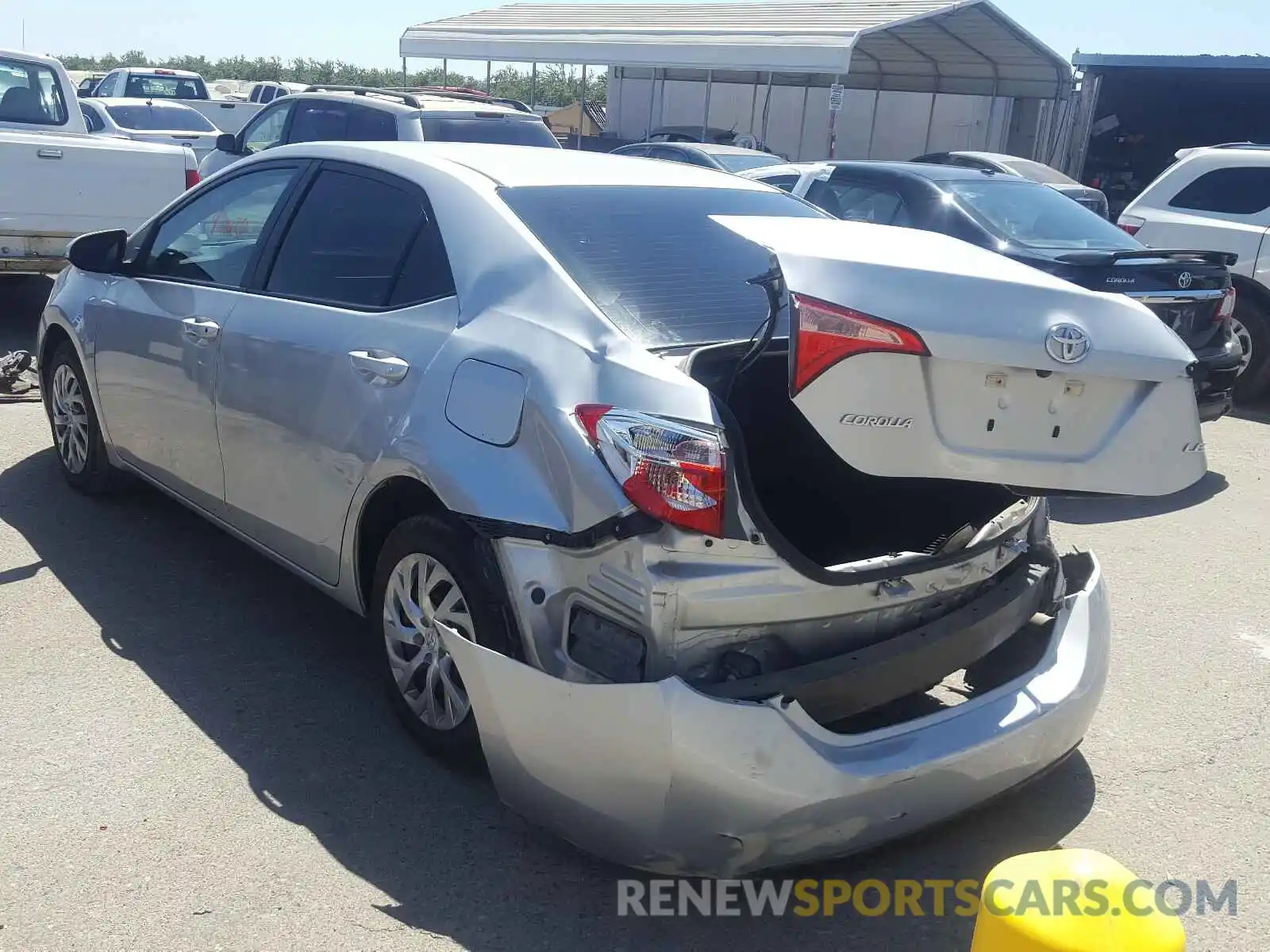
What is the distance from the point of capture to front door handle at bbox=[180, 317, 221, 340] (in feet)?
13.9

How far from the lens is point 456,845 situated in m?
3.20

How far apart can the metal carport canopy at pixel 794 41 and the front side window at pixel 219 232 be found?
15890mm

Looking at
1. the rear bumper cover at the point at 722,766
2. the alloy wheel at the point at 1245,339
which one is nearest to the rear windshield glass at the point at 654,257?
the rear bumper cover at the point at 722,766

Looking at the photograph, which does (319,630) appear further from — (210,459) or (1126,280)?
(1126,280)

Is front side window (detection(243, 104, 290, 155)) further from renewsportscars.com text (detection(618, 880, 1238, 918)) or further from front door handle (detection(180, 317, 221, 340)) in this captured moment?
renewsportscars.com text (detection(618, 880, 1238, 918))

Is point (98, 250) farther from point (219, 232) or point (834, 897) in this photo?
point (834, 897)

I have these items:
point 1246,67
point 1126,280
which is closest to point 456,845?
point 1126,280

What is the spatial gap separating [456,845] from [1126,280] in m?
5.46

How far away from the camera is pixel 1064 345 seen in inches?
107

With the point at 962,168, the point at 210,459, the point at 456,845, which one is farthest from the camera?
the point at 962,168

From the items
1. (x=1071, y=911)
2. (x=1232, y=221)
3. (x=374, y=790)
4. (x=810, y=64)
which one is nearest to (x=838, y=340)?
(x=1071, y=911)

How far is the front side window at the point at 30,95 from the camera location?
10148 mm

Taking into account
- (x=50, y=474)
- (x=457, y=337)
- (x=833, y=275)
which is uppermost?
(x=833, y=275)

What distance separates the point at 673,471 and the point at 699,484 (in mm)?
65
